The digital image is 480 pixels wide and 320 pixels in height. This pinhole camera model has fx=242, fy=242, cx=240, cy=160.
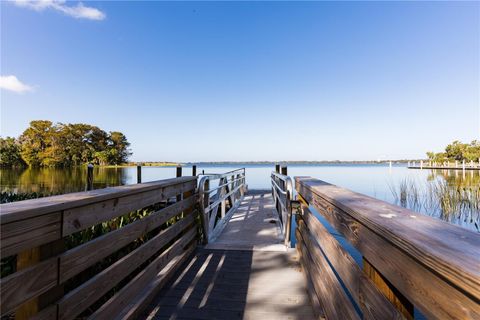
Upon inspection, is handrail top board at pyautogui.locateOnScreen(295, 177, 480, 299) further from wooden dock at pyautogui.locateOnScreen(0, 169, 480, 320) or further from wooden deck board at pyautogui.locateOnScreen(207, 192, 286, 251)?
wooden deck board at pyautogui.locateOnScreen(207, 192, 286, 251)

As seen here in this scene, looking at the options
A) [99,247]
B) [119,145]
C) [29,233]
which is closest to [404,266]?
[29,233]

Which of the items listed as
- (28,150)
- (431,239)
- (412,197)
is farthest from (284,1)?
(28,150)

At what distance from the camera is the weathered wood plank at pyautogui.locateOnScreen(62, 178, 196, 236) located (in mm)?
1301

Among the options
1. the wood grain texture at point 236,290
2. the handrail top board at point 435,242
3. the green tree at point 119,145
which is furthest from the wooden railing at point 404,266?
the green tree at point 119,145

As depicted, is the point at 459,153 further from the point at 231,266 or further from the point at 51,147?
the point at 51,147

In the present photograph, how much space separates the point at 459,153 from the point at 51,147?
8423 cm

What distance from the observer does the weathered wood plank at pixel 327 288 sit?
1.37 meters

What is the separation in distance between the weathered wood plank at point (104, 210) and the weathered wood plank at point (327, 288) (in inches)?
61.2

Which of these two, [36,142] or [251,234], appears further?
[36,142]

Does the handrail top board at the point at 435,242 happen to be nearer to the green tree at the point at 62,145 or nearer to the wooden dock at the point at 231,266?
the wooden dock at the point at 231,266

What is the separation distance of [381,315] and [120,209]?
5.59ft

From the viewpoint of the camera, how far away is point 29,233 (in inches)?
41.1

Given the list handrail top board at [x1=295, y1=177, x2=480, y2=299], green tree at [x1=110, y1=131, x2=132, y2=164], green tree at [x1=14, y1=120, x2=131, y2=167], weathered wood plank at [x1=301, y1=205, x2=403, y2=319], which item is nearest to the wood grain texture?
weathered wood plank at [x1=301, y1=205, x2=403, y2=319]

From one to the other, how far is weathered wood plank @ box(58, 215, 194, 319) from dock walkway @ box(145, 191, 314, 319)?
452 mm
